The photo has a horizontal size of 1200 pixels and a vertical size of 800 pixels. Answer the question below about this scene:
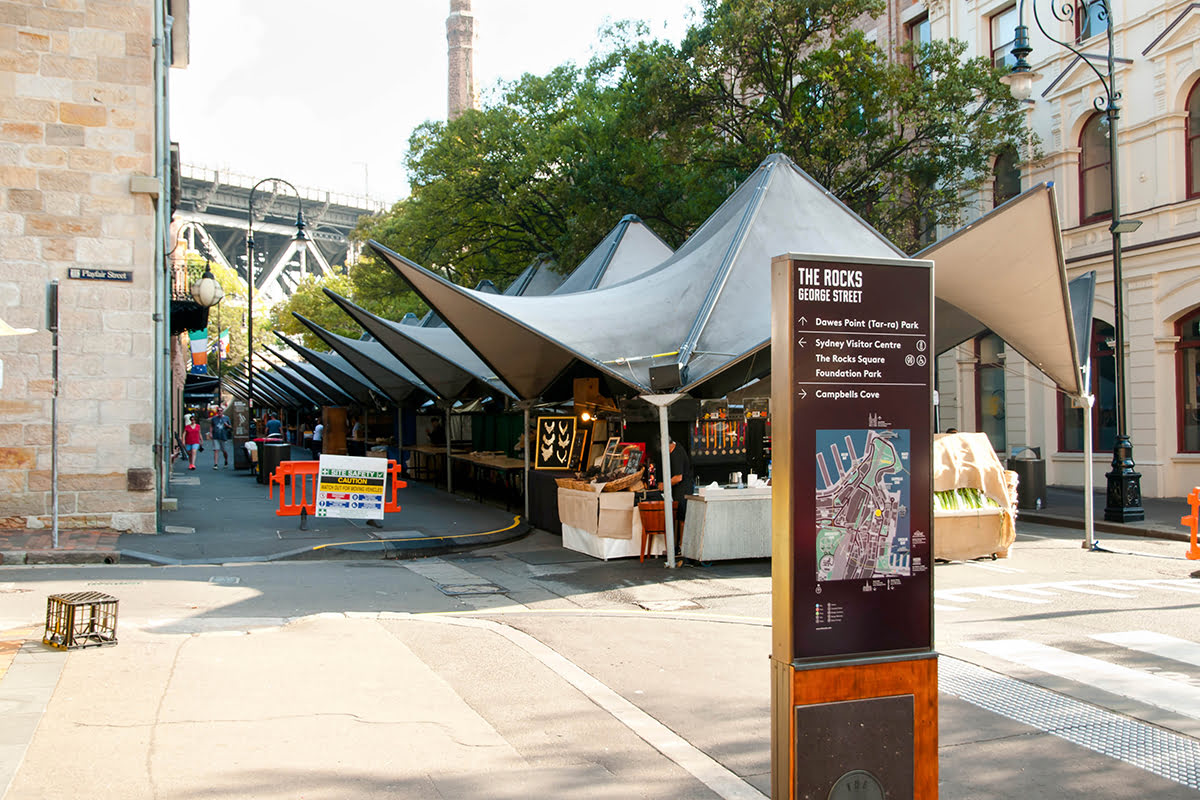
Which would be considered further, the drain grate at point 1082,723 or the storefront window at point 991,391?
the storefront window at point 991,391

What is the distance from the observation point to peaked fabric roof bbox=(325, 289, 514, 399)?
2205cm

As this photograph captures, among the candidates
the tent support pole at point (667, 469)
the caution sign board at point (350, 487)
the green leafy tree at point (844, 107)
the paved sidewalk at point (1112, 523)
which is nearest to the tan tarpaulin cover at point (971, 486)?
the tent support pole at point (667, 469)

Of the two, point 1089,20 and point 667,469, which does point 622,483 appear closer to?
point 667,469

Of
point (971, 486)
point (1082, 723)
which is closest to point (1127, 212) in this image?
point (971, 486)

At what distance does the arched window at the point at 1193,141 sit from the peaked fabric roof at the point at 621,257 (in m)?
11.2

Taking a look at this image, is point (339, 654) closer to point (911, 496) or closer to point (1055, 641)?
point (911, 496)

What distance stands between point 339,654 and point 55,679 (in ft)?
6.14

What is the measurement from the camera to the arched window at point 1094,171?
23.5 m

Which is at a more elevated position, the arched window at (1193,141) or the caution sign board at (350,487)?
the arched window at (1193,141)

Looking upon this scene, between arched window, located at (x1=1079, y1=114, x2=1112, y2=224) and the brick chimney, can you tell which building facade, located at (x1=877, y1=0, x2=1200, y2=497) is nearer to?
arched window, located at (x1=1079, y1=114, x2=1112, y2=224)

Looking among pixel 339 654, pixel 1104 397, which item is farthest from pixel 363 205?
pixel 339 654

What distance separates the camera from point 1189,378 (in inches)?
845

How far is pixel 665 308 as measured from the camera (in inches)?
590

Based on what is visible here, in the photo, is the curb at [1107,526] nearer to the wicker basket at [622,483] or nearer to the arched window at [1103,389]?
the arched window at [1103,389]
